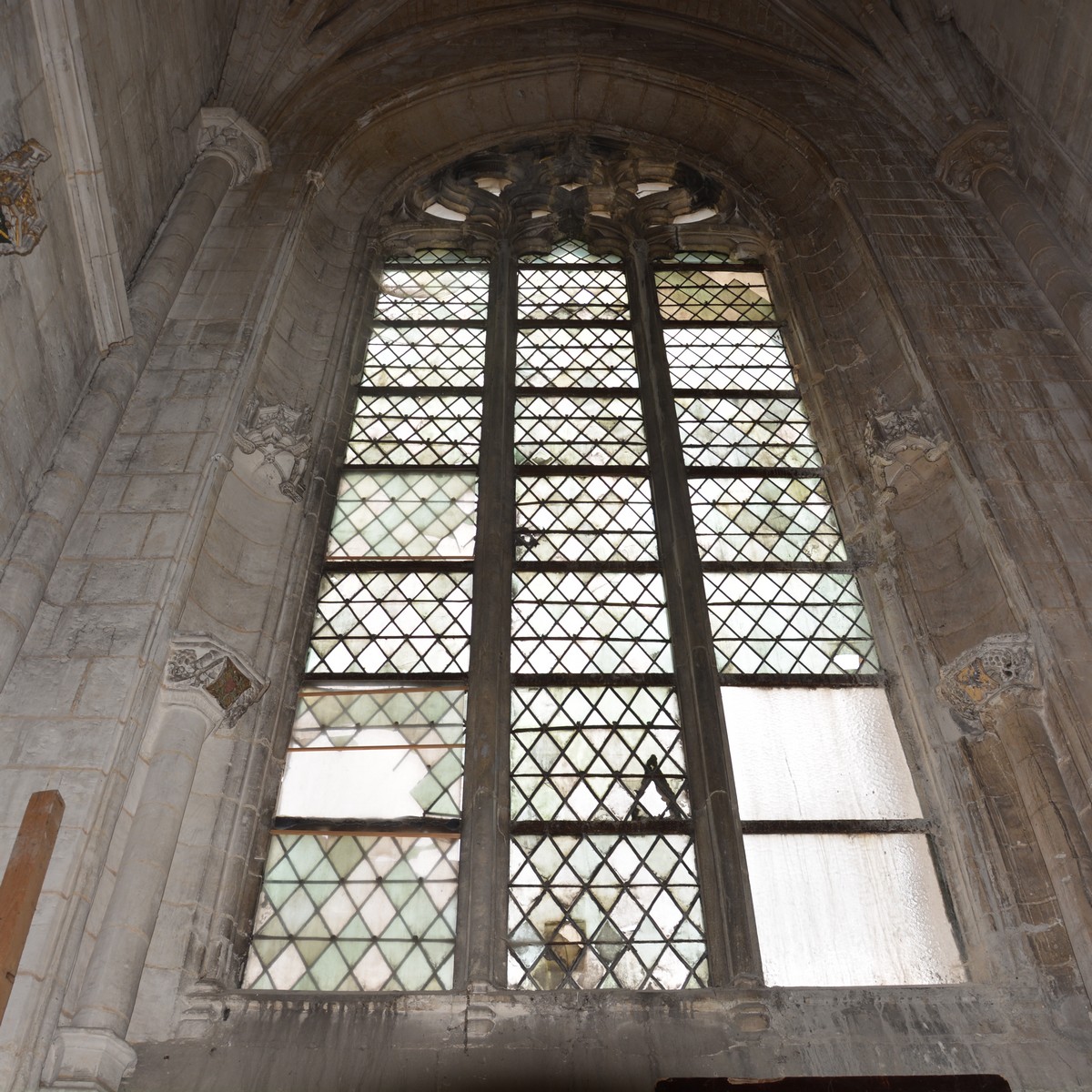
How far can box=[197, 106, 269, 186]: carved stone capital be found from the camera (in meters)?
9.54

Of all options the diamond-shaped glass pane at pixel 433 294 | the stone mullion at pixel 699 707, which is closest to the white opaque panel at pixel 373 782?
the stone mullion at pixel 699 707

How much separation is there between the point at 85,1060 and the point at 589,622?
3588mm

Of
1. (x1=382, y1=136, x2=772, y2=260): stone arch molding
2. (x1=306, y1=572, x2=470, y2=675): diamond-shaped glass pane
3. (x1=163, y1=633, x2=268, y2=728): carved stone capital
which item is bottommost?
(x1=163, y1=633, x2=268, y2=728): carved stone capital

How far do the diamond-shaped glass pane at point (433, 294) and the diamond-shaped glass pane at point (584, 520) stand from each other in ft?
7.88

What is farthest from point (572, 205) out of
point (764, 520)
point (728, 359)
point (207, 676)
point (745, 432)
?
point (207, 676)

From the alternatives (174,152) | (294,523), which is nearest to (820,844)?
(294,523)

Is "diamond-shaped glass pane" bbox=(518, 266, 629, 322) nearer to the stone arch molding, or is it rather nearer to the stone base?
the stone arch molding

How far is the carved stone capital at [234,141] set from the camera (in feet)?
31.3

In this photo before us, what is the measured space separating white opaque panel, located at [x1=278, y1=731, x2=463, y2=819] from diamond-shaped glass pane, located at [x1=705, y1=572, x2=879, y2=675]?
1733mm

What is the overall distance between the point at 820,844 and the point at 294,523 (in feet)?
11.6

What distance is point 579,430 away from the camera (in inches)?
338

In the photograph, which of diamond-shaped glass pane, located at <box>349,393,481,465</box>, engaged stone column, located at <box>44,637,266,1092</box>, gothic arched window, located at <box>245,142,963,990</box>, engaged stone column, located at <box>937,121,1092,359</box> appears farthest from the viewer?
diamond-shaped glass pane, located at <box>349,393,481,465</box>

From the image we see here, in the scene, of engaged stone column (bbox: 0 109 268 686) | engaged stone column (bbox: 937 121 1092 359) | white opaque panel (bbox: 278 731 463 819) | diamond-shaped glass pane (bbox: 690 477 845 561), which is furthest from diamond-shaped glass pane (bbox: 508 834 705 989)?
engaged stone column (bbox: 937 121 1092 359)

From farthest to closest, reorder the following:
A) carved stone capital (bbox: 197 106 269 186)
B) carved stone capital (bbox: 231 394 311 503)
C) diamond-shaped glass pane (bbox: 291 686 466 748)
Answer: carved stone capital (bbox: 197 106 269 186)
carved stone capital (bbox: 231 394 311 503)
diamond-shaped glass pane (bbox: 291 686 466 748)
